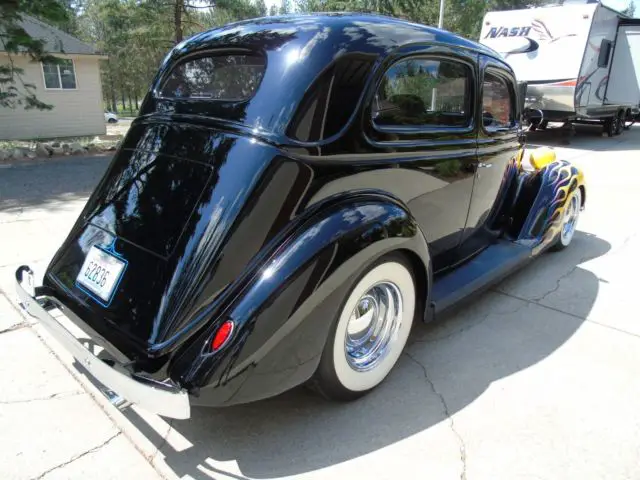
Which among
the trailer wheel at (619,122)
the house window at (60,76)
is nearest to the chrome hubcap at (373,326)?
the trailer wheel at (619,122)

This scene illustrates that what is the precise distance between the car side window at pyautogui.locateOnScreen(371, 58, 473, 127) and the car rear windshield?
2.27 feet

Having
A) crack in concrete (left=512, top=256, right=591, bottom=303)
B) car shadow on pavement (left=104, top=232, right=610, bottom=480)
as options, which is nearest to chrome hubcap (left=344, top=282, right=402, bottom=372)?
car shadow on pavement (left=104, top=232, right=610, bottom=480)

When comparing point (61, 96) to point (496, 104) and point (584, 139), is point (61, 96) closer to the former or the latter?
point (496, 104)

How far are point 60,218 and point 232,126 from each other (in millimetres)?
4305

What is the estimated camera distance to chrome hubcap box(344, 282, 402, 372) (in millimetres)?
2480

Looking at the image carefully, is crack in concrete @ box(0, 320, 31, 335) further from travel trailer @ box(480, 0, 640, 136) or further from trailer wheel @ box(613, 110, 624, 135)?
trailer wheel @ box(613, 110, 624, 135)

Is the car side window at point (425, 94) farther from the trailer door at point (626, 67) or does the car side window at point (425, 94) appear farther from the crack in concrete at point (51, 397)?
the trailer door at point (626, 67)

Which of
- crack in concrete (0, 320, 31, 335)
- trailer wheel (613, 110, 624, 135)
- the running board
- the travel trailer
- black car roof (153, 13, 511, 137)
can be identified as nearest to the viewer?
black car roof (153, 13, 511, 137)

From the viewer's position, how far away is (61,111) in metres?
17.2

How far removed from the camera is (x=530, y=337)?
10.4 ft

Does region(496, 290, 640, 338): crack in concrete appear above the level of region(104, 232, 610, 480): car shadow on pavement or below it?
above

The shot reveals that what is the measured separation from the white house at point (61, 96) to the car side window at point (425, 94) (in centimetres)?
1695

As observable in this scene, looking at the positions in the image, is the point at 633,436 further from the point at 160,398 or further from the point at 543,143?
the point at 543,143

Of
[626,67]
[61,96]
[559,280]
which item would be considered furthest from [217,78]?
[61,96]
